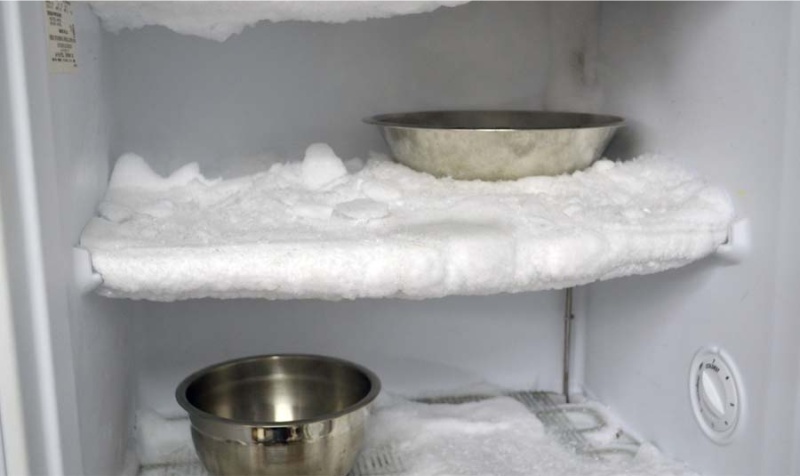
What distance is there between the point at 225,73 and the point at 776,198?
2.49 ft

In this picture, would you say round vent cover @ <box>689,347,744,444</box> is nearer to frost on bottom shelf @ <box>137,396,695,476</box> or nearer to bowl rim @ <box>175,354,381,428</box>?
frost on bottom shelf @ <box>137,396,695,476</box>

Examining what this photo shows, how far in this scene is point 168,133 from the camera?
1.16 m

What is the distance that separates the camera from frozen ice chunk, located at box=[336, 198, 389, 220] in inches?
36.1

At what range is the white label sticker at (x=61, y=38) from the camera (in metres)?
0.73

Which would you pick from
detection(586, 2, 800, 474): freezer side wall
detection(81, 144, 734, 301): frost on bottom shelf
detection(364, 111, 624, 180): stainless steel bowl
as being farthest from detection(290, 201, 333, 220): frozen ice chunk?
detection(586, 2, 800, 474): freezer side wall

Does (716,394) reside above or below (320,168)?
below

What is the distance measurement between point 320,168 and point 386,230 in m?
0.23

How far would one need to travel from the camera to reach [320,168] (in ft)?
3.55

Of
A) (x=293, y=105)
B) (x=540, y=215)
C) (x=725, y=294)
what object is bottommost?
(x=725, y=294)

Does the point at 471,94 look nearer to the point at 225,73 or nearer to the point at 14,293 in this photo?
the point at 225,73

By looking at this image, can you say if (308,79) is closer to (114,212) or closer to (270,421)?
(114,212)

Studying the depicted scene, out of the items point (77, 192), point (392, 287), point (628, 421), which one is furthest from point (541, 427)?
point (77, 192)

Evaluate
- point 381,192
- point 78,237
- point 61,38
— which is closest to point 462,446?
point 381,192

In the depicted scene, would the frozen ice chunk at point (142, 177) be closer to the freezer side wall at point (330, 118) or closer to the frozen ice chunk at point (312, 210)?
the freezer side wall at point (330, 118)
